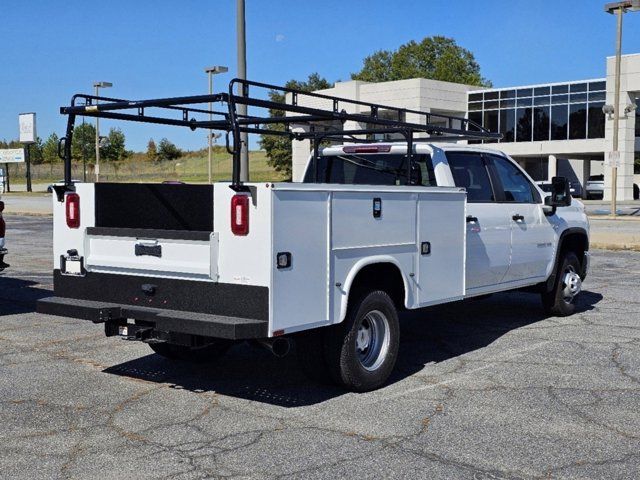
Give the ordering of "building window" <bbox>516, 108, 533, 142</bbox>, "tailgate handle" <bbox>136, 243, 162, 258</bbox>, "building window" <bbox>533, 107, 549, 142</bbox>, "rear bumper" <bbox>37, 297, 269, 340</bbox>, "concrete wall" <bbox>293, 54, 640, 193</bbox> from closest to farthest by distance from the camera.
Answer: "rear bumper" <bbox>37, 297, 269, 340</bbox> → "tailgate handle" <bbox>136, 243, 162, 258</bbox> → "concrete wall" <bbox>293, 54, 640, 193</bbox> → "building window" <bbox>533, 107, 549, 142</bbox> → "building window" <bbox>516, 108, 533, 142</bbox>

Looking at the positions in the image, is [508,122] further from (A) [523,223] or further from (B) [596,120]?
(A) [523,223]

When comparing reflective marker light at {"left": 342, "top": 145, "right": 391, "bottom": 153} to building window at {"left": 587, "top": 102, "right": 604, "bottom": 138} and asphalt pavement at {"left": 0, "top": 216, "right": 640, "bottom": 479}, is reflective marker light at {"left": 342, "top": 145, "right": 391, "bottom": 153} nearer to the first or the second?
asphalt pavement at {"left": 0, "top": 216, "right": 640, "bottom": 479}

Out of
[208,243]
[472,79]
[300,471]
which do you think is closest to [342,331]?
[208,243]

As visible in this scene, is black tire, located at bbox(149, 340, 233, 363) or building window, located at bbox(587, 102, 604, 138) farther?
building window, located at bbox(587, 102, 604, 138)

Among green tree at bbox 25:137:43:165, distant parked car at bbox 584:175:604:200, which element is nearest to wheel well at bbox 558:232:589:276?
distant parked car at bbox 584:175:604:200

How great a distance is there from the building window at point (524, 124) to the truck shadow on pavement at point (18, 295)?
50.9 meters

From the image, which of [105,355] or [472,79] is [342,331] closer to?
[105,355]

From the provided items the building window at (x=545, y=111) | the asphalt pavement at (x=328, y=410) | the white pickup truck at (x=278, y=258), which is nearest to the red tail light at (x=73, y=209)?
the white pickup truck at (x=278, y=258)

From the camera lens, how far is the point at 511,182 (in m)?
9.00

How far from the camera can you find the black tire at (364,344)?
6215mm

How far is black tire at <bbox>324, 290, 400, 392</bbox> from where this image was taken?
6215 mm

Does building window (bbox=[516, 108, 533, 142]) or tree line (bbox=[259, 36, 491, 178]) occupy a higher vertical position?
tree line (bbox=[259, 36, 491, 178])

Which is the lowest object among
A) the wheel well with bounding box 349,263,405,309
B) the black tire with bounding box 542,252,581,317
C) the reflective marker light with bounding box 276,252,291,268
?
the black tire with bounding box 542,252,581,317

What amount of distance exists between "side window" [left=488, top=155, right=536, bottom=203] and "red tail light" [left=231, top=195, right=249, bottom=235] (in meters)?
3.96
